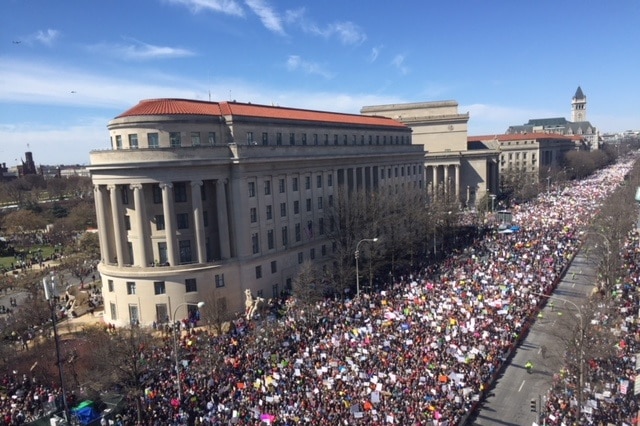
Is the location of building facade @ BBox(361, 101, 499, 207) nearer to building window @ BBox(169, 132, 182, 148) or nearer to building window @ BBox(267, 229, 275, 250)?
building window @ BBox(267, 229, 275, 250)

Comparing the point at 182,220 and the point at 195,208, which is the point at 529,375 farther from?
the point at 182,220

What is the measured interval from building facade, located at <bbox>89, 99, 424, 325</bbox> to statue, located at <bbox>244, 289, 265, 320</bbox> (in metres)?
1.04

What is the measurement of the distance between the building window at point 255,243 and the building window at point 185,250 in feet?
20.9

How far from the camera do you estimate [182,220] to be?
44.7 metres

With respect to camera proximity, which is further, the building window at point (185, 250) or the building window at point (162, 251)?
the building window at point (185, 250)

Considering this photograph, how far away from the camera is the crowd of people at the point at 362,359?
24844 mm

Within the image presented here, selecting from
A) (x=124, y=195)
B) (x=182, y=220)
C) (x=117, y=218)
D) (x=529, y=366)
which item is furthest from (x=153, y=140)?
(x=529, y=366)

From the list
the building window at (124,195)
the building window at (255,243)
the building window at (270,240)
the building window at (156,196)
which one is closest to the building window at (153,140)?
the building window at (156,196)

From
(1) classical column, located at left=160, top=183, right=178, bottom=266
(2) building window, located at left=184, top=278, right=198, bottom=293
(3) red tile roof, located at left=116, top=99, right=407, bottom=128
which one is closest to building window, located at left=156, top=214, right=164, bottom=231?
(1) classical column, located at left=160, top=183, right=178, bottom=266

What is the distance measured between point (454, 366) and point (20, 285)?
46.4 m

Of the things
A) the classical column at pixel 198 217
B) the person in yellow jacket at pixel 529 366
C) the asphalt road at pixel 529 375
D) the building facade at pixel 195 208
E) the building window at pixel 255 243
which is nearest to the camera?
the asphalt road at pixel 529 375

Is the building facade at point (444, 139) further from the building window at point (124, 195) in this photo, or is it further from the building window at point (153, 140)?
the building window at point (124, 195)

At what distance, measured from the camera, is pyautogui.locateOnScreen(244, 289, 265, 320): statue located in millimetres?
43469

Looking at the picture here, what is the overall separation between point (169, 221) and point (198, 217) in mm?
2624
